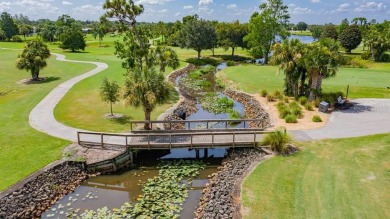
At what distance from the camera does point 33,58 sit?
42469 mm

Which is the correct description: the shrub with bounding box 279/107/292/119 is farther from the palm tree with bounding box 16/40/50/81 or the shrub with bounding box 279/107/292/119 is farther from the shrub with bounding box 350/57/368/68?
the shrub with bounding box 350/57/368/68

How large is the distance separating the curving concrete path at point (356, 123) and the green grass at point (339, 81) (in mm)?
4726

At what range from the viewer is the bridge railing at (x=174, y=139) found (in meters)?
20.8

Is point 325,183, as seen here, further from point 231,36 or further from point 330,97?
point 231,36

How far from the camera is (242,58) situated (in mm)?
77438

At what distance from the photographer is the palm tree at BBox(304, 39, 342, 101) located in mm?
29047

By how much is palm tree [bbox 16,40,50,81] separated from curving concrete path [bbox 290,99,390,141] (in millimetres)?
35339

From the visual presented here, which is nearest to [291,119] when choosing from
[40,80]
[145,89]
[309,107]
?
[309,107]

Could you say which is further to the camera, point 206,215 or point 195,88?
point 195,88

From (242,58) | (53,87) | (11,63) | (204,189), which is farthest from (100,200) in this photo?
(242,58)

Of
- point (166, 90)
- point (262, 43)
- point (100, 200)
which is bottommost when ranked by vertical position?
point (100, 200)

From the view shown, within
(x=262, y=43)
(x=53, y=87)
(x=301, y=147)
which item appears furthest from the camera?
(x=262, y=43)

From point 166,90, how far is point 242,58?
5788 cm

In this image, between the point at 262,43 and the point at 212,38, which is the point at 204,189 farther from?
the point at 212,38
